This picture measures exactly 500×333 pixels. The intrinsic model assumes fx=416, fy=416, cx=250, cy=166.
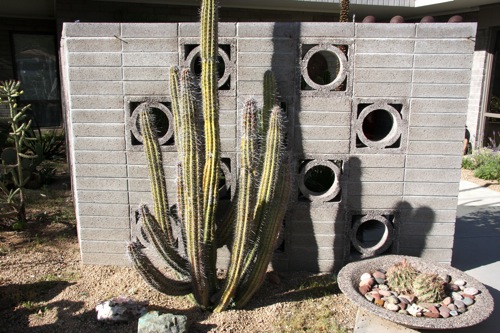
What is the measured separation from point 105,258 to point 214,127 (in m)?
2.09


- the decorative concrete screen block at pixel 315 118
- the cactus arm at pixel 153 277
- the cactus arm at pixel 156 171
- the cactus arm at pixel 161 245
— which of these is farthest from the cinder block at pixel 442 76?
the cactus arm at pixel 153 277

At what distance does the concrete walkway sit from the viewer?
3.44 m

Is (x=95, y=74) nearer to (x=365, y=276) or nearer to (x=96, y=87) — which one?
(x=96, y=87)

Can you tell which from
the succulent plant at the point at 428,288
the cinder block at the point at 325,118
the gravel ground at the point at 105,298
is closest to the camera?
the succulent plant at the point at 428,288

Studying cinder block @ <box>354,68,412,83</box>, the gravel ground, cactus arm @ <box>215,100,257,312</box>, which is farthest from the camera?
cinder block @ <box>354,68,412,83</box>

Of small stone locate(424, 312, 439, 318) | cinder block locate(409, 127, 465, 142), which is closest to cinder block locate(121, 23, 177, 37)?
cinder block locate(409, 127, 465, 142)

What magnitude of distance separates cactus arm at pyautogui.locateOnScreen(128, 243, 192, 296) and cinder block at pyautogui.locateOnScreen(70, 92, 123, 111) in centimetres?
159

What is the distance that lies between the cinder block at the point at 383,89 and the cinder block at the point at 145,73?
6.01 feet

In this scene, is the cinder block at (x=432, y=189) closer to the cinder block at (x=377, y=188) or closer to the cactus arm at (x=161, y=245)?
the cinder block at (x=377, y=188)

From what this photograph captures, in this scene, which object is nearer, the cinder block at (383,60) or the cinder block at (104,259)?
the cinder block at (383,60)

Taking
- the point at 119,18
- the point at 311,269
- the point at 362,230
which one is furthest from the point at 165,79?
the point at 119,18

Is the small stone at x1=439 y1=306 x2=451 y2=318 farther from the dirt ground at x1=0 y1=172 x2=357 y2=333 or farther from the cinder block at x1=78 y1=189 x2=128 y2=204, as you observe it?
the cinder block at x1=78 y1=189 x2=128 y2=204

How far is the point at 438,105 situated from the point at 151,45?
2.78m

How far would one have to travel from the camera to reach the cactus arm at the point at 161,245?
329cm
